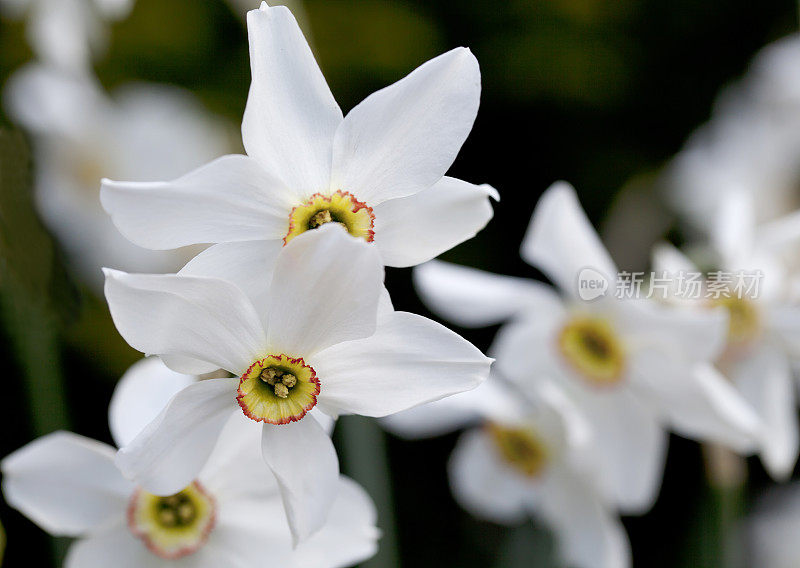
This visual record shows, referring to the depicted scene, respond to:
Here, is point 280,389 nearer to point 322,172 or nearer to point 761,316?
point 322,172

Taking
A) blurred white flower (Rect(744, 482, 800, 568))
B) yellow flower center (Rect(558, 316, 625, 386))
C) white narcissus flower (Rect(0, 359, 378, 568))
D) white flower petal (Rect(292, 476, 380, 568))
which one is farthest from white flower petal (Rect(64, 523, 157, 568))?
blurred white flower (Rect(744, 482, 800, 568))

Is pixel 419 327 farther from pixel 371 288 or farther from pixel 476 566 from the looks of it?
pixel 476 566

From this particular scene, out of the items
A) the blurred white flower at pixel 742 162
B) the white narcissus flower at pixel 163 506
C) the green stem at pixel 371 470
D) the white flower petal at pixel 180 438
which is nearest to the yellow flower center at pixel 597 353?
the green stem at pixel 371 470

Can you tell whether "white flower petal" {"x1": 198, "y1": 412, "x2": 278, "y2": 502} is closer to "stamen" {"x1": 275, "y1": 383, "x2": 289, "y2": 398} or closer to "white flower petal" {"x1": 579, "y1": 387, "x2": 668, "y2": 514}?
"stamen" {"x1": 275, "y1": 383, "x2": 289, "y2": 398}

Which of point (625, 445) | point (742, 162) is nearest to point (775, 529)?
point (742, 162)

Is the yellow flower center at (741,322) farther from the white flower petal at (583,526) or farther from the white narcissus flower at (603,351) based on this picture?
the white flower petal at (583,526)

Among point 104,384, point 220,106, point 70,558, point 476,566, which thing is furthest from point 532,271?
point 70,558
